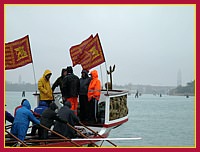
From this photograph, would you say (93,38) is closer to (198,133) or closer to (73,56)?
(73,56)

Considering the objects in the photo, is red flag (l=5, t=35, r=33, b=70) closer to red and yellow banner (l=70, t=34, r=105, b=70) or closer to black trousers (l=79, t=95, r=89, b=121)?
red and yellow banner (l=70, t=34, r=105, b=70)

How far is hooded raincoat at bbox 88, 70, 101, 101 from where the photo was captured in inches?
397

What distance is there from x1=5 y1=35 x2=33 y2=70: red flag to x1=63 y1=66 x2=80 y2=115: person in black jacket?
1583 millimetres

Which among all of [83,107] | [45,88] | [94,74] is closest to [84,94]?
[83,107]

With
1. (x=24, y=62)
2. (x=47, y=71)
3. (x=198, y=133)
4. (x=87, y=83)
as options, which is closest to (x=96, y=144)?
(x=87, y=83)

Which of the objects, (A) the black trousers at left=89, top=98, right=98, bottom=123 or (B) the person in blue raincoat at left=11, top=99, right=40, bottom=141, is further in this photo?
(A) the black trousers at left=89, top=98, right=98, bottom=123

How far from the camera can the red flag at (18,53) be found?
1084cm

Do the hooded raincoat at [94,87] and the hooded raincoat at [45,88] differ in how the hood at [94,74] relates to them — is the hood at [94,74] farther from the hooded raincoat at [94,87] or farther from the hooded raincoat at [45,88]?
the hooded raincoat at [45,88]

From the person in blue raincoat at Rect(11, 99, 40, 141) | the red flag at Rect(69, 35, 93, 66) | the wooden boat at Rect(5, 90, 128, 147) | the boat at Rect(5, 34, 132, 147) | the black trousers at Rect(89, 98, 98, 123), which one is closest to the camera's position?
the person in blue raincoat at Rect(11, 99, 40, 141)

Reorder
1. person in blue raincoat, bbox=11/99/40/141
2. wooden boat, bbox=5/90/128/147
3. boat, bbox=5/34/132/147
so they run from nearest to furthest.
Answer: person in blue raincoat, bbox=11/99/40/141
wooden boat, bbox=5/90/128/147
boat, bbox=5/34/132/147

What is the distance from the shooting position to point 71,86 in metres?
10.1

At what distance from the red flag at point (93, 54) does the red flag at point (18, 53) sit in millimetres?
1597

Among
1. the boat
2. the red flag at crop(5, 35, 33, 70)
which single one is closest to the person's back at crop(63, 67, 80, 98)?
the boat

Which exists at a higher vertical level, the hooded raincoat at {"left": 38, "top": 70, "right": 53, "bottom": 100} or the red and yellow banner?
the red and yellow banner
